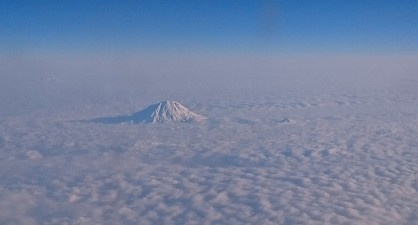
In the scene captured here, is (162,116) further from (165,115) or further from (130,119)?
(130,119)

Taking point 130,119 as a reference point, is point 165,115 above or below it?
above

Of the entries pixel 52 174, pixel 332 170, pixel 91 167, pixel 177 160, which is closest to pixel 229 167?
pixel 177 160

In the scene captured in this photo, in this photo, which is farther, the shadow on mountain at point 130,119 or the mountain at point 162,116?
the shadow on mountain at point 130,119

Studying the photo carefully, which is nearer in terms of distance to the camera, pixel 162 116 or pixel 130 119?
pixel 162 116

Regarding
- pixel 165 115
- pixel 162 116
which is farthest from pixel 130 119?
pixel 165 115

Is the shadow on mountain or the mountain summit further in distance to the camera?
the shadow on mountain

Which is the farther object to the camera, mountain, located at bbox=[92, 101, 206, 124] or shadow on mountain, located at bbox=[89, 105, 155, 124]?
shadow on mountain, located at bbox=[89, 105, 155, 124]

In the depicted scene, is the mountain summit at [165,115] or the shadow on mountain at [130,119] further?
the shadow on mountain at [130,119]
